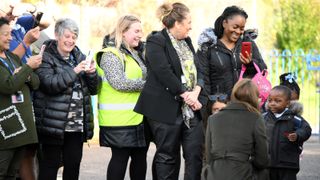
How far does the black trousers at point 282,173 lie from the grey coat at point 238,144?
1175 mm

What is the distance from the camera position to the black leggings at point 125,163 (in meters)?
8.52

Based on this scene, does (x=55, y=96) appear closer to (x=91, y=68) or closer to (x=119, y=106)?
(x=91, y=68)

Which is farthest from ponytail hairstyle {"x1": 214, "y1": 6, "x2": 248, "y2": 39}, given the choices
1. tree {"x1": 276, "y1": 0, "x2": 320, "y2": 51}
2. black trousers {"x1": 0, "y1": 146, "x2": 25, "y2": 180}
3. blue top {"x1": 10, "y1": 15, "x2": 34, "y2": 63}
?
tree {"x1": 276, "y1": 0, "x2": 320, "y2": 51}

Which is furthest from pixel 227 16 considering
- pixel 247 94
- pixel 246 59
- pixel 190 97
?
pixel 247 94

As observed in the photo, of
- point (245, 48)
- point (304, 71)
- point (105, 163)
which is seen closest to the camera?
point (245, 48)

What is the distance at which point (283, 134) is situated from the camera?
27.3 feet

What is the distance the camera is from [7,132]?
7473mm

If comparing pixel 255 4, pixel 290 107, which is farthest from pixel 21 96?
pixel 255 4

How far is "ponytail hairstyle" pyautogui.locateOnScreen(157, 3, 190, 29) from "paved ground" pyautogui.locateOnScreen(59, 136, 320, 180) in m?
3.04

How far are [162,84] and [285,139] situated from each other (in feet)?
4.14

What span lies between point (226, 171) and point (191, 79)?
1435 millimetres

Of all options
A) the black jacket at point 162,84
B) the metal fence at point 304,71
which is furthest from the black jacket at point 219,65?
the metal fence at point 304,71

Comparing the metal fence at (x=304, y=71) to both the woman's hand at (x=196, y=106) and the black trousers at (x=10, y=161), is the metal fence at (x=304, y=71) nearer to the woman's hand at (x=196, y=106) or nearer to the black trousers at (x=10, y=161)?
the woman's hand at (x=196, y=106)

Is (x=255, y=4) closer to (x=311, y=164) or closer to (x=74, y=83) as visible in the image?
(x=311, y=164)
